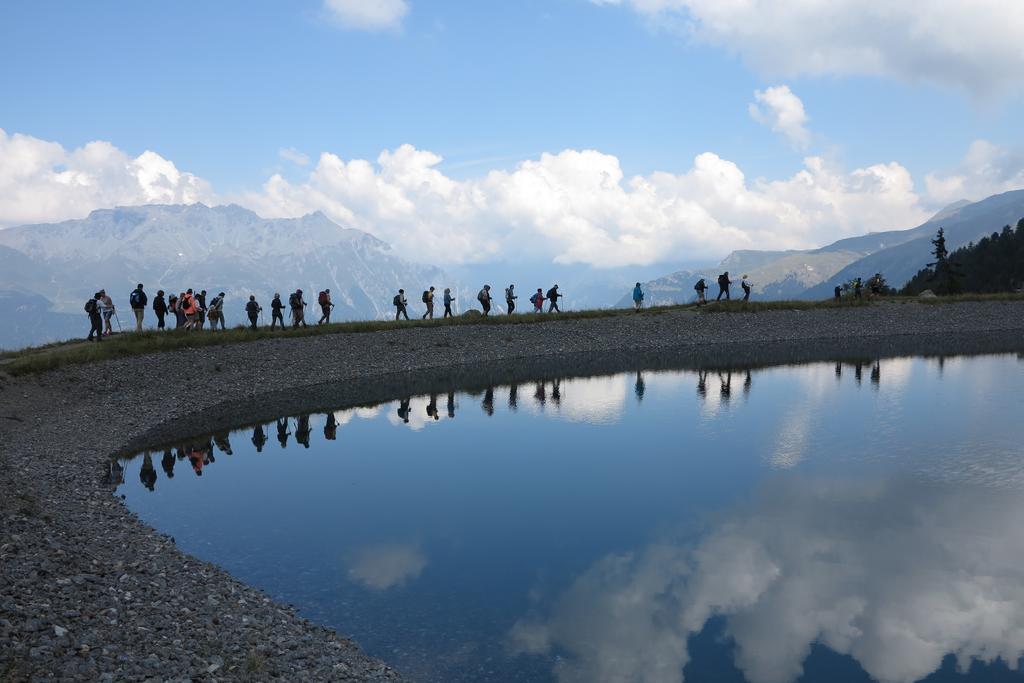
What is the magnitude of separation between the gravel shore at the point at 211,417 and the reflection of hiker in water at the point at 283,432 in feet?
8.14

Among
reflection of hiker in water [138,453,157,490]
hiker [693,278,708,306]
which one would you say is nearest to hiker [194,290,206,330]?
reflection of hiker in water [138,453,157,490]

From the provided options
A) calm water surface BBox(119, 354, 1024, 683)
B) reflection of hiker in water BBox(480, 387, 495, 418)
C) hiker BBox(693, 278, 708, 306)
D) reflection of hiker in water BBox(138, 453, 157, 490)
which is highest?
hiker BBox(693, 278, 708, 306)

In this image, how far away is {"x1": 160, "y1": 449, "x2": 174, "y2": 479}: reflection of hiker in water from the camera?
32.9 metres

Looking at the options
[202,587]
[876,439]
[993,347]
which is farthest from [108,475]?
[993,347]

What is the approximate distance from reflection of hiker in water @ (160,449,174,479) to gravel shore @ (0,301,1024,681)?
7.83ft

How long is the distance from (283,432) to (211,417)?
7.11 m

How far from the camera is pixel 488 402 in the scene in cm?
4991

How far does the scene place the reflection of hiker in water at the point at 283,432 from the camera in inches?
1561

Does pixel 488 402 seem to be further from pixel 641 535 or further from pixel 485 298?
pixel 641 535

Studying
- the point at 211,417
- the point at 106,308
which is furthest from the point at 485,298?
the point at 106,308

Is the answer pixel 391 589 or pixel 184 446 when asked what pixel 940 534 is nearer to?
pixel 391 589

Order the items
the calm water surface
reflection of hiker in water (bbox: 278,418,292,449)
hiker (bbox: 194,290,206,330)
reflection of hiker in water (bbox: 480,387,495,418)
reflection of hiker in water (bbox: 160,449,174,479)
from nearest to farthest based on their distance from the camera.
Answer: the calm water surface, reflection of hiker in water (bbox: 160,449,174,479), reflection of hiker in water (bbox: 278,418,292,449), reflection of hiker in water (bbox: 480,387,495,418), hiker (bbox: 194,290,206,330)

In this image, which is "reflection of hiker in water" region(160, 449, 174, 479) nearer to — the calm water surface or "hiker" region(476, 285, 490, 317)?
the calm water surface

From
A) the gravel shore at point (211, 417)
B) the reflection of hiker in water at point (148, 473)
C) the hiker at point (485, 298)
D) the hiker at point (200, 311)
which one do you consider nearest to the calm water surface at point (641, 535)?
the reflection of hiker in water at point (148, 473)
